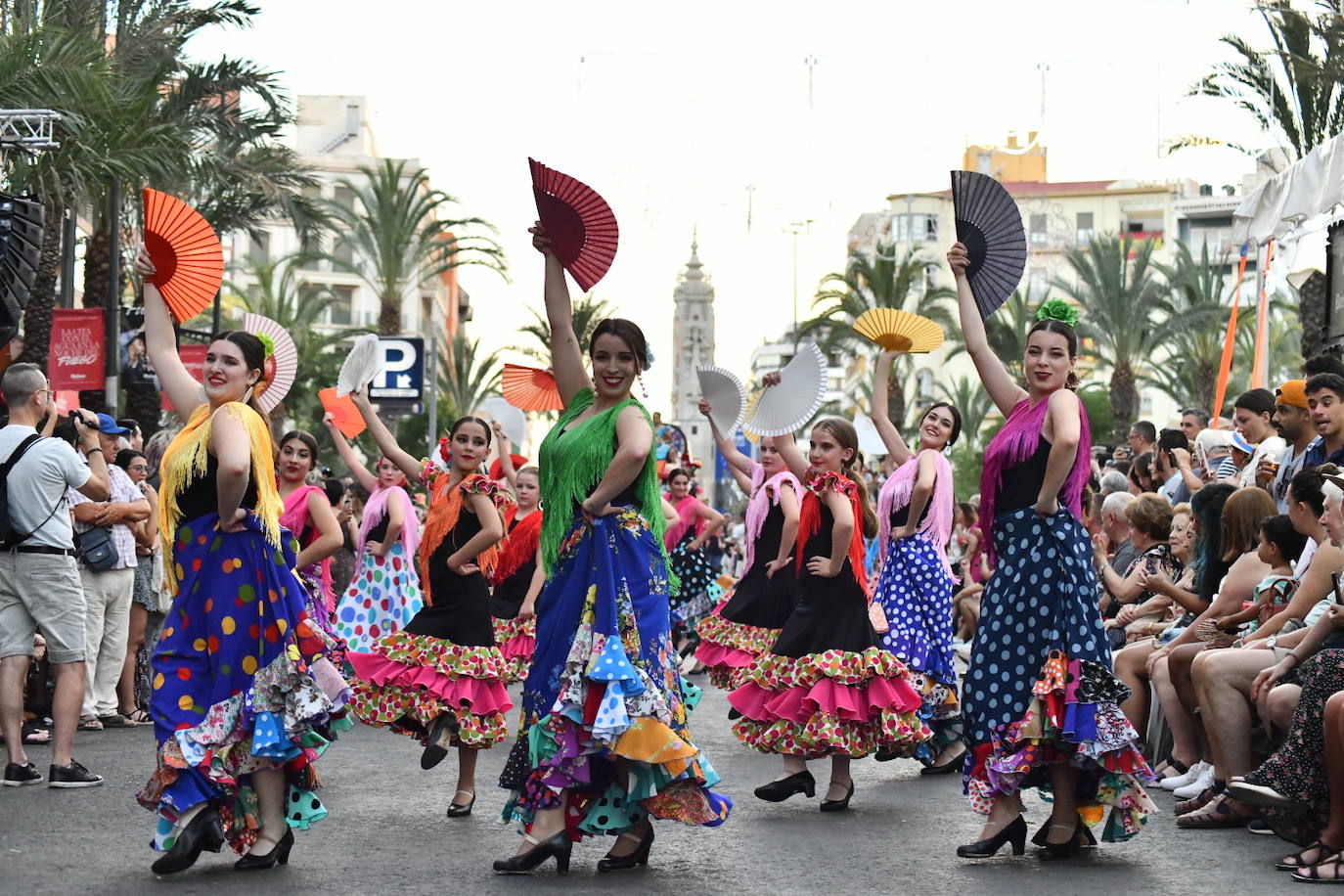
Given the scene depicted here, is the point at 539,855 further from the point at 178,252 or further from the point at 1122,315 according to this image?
the point at 1122,315

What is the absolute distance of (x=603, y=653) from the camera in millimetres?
6973

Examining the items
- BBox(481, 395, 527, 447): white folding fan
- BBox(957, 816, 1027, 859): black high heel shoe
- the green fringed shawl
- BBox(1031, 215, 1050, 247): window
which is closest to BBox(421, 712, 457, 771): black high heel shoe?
the green fringed shawl

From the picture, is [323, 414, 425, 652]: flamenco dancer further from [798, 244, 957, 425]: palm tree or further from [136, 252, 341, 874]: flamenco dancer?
[798, 244, 957, 425]: palm tree

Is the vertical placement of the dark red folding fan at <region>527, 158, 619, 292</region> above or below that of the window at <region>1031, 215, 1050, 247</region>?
below

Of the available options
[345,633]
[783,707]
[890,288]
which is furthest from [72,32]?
[890,288]

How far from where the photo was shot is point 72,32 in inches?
805

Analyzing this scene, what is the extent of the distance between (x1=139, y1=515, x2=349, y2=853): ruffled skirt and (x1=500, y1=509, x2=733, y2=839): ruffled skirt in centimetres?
82

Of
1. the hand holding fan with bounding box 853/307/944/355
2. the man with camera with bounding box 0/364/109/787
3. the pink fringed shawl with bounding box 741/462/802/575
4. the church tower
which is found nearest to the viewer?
the man with camera with bounding box 0/364/109/787

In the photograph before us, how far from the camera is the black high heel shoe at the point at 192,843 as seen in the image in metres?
6.73

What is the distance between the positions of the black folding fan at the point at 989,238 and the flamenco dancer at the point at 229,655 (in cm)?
304

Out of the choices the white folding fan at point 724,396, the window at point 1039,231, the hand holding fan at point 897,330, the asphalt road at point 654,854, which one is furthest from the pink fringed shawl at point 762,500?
the window at point 1039,231

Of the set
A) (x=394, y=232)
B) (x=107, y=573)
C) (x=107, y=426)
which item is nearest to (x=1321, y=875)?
(x=107, y=573)

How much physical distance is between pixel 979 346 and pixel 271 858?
3.45m

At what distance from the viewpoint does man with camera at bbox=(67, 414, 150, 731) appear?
A: 11328 mm
